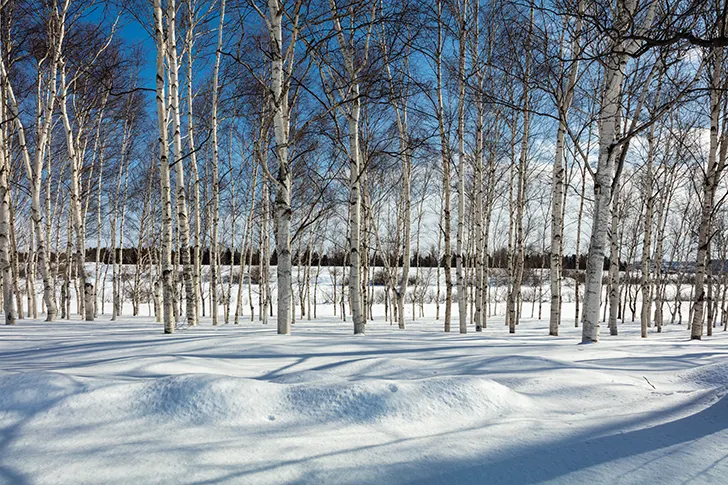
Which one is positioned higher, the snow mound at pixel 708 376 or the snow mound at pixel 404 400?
the snow mound at pixel 404 400

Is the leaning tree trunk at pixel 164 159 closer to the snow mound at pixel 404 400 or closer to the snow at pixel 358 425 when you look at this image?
the snow at pixel 358 425

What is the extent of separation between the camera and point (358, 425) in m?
2.20

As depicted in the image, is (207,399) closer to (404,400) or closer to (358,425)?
(358,425)

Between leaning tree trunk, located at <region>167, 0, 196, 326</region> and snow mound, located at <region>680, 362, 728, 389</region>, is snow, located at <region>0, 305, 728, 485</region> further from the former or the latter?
leaning tree trunk, located at <region>167, 0, 196, 326</region>

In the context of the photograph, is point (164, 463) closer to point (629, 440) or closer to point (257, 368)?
point (257, 368)

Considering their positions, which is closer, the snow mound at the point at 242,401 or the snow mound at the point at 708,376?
the snow mound at the point at 242,401

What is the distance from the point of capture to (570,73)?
6980 mm

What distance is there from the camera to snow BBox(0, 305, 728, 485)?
1740 mm

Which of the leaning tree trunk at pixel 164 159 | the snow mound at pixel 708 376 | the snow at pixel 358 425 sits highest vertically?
the leaning tree trunk at pixel 164 159

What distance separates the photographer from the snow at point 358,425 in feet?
5.71

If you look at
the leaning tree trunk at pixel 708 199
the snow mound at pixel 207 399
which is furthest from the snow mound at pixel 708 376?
the leaning tree trunk at pixel 708 199

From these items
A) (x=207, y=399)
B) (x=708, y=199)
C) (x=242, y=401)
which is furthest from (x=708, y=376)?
(x=708, y=199)

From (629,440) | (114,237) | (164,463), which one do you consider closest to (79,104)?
(114,237)

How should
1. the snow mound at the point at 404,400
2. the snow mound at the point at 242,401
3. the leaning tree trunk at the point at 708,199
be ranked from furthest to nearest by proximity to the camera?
1. the leaning tree trunk at the point at 708,199
2. the snow mound at the point at 404,400
3. the snow mound at the point at 242,401
